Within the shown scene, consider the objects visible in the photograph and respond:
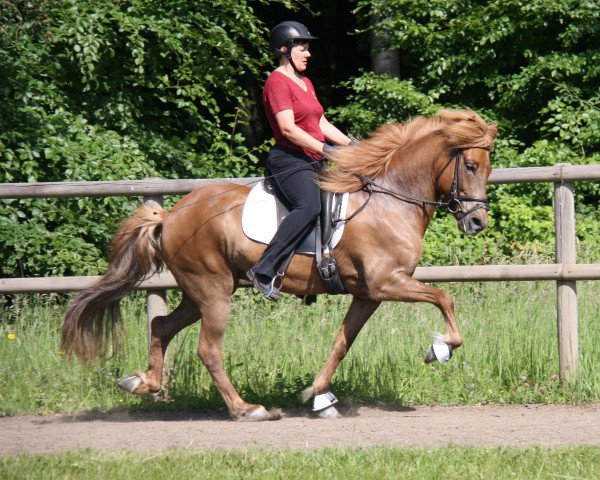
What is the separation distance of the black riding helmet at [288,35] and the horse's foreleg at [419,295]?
1.79 meters

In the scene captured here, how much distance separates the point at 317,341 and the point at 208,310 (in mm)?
1404

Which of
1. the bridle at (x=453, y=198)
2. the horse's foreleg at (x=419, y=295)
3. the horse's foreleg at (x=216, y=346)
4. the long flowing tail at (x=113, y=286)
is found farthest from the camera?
the long flowing tail at (x=113, y=286)

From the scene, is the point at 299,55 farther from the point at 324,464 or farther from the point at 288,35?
the point at 324,464

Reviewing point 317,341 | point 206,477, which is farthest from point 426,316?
point 206,477

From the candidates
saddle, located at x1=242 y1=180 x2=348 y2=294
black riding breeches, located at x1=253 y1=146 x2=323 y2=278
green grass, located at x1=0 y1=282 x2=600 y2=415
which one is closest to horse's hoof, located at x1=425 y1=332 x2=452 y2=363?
saddle, located at x1=242 y1=180 x2=348 y2=294

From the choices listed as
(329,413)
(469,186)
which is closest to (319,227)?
(469,186)

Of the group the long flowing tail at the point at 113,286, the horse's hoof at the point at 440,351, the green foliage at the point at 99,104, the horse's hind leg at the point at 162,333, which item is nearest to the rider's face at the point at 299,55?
the long flowing tail at the point at 113,286

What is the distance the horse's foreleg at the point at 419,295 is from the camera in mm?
6773

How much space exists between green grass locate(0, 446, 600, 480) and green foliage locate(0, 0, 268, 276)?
4.74 metres

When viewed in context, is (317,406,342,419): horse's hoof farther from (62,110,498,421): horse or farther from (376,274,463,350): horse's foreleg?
(376,274,463,350): horse's foreleg

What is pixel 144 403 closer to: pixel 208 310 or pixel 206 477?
pixel 208 310

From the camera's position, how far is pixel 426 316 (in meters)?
8.86

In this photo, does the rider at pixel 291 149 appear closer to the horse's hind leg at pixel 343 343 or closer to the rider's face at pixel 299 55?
the rider's face at pixel 299 55

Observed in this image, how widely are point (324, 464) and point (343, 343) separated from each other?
72.7 inches
